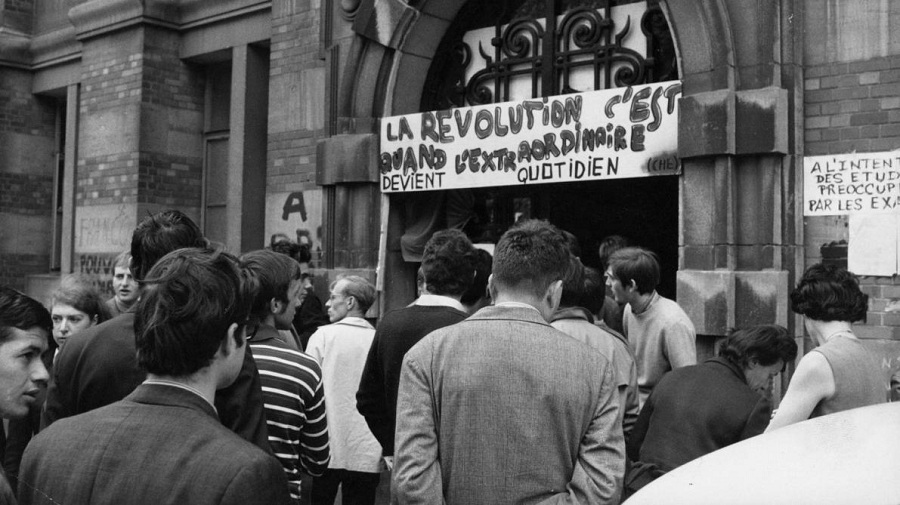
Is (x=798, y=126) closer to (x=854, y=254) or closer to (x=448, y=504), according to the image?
(x=854, y=254)

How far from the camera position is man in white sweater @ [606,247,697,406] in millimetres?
5148

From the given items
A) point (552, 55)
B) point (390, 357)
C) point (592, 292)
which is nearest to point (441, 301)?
point (390, 357)

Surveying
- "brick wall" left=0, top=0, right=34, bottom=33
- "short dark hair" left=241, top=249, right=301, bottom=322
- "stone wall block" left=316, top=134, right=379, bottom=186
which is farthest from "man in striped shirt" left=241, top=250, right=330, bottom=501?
"brick wall" left=0, top=0, right=34, bottom=33

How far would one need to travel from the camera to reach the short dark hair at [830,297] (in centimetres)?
402

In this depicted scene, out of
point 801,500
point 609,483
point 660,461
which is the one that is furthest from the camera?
point 660,461

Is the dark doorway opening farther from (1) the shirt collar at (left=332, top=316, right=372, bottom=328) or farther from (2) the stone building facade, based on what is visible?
(1) the shirt collar at (left=332, top=316, right=372, bottom=328)

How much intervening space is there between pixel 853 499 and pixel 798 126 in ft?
16.2

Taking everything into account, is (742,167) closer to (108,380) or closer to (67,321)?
(67,321)

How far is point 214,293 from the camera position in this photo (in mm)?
2016

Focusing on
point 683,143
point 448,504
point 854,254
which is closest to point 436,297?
point 448,504

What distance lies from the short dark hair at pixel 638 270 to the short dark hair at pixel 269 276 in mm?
2194

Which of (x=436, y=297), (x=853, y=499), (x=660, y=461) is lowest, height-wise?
(x=660, y=461)

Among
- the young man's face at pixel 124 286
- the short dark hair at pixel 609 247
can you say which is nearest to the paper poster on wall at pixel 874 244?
the short dark hair at pixel 609 247

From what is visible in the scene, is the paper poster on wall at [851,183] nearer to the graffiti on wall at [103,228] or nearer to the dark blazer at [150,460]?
the dark blazer at [150,460]
